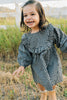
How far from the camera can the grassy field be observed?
2.09 m

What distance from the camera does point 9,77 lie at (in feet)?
8.25

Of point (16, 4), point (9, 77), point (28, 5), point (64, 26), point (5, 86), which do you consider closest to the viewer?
point (28, 5)

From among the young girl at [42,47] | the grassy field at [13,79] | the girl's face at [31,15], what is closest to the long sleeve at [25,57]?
the young girl at [42,47]

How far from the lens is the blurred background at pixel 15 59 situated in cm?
212

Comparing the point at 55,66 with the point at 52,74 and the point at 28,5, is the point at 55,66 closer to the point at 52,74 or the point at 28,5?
the point at 52,74

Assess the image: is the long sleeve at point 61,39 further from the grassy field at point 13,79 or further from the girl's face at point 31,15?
the grassy field at point 13,79

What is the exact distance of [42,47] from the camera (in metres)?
1.58

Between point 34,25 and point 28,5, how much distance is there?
0.19 meters

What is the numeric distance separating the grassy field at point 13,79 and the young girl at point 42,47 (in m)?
0.55

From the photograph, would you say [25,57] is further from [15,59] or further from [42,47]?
[15,59]

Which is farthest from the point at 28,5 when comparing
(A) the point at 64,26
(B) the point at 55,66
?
(A) the point at 64,26

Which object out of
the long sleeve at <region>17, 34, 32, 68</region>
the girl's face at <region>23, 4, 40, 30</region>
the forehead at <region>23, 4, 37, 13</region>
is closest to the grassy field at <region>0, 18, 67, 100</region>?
the long sleeve at <region>17, 34, 32, 68</region>

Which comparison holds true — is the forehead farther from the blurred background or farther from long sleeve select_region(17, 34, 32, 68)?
the blurred background

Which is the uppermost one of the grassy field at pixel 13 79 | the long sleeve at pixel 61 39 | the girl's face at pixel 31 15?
the girl's face at pixel 31 15
